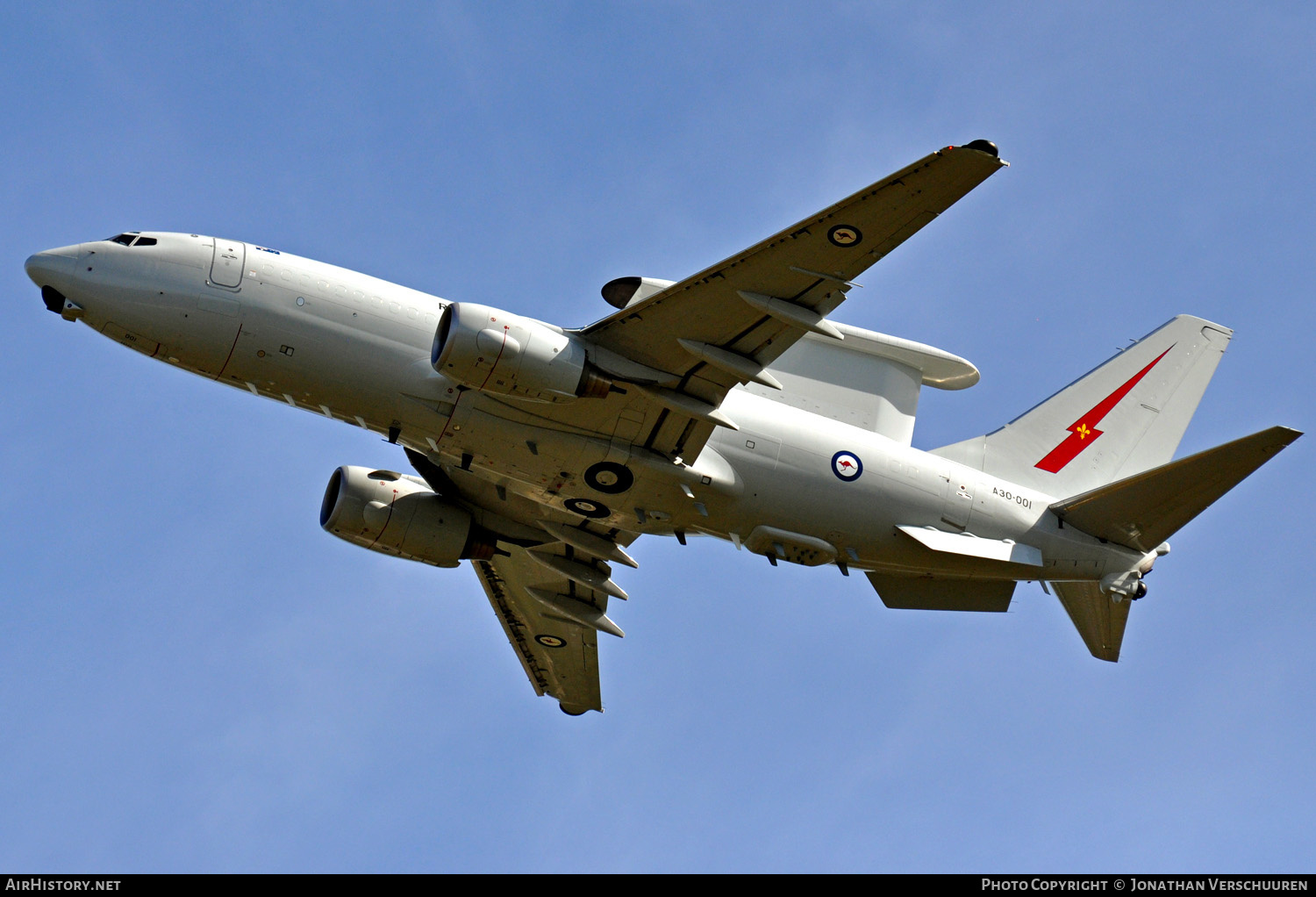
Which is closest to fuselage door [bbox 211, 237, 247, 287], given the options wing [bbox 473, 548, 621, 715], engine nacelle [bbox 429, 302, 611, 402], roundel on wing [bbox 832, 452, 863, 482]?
engine nacelle [bbox 429, 302, 611, 402]

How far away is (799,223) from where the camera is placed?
2561 centimetres

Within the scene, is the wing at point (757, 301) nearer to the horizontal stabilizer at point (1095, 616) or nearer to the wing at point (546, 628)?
the wing at point (546, 628)

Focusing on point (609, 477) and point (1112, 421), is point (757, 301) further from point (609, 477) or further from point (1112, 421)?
point (1112, 421)

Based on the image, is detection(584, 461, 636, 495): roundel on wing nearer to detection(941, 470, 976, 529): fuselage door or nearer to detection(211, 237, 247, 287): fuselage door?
detection(941, 470, 976, 529): fuselage door

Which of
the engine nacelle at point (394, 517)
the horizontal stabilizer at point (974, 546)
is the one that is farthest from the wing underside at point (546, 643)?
the horizontal stabilizer at point (974, 546)

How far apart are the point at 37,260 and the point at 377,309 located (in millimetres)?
7475

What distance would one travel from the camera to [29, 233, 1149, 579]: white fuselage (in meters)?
27.8

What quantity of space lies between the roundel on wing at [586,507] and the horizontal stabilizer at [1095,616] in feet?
41.0

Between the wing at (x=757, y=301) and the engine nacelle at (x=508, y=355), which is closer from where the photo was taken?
the wing at (x=757, y=301)

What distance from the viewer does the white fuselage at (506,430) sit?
27.8 meters

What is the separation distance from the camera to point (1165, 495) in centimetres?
3062

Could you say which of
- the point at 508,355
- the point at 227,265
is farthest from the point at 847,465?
the point at 227,265
